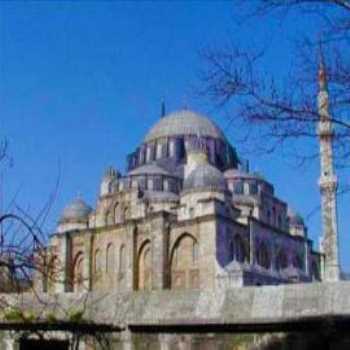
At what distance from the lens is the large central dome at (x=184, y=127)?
203ft

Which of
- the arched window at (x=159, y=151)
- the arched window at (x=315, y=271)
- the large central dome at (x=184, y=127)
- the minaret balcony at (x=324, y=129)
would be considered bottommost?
the minaret balcony at (x=324, y=129)

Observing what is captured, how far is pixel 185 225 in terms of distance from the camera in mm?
48031

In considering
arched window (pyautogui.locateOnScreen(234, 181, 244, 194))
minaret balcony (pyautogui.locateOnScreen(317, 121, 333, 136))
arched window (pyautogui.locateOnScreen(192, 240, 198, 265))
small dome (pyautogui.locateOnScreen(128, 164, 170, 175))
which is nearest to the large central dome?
small dome (pyautogui.locateOnScreen(128, 164, 170, 175))

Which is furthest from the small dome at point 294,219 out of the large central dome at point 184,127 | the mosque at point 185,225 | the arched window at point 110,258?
the arched window at point 110,258

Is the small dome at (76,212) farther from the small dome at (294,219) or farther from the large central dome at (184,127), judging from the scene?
the small dome at (294,219)

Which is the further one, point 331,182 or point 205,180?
point 205,180

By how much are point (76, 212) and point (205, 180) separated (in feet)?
46.6

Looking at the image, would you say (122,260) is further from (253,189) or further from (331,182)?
(331,182)

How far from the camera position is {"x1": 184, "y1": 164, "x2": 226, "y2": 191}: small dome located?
4947cm

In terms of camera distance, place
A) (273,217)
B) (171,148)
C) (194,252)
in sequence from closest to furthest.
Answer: (194,252)
(273,217)
(171,148)

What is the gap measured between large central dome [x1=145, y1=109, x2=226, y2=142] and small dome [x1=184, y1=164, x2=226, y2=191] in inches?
426

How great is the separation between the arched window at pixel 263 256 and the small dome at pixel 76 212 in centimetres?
1553

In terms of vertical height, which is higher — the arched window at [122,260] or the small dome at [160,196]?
the small dome at [160,196]

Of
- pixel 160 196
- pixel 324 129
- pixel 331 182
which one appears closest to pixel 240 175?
pixel 160 196
